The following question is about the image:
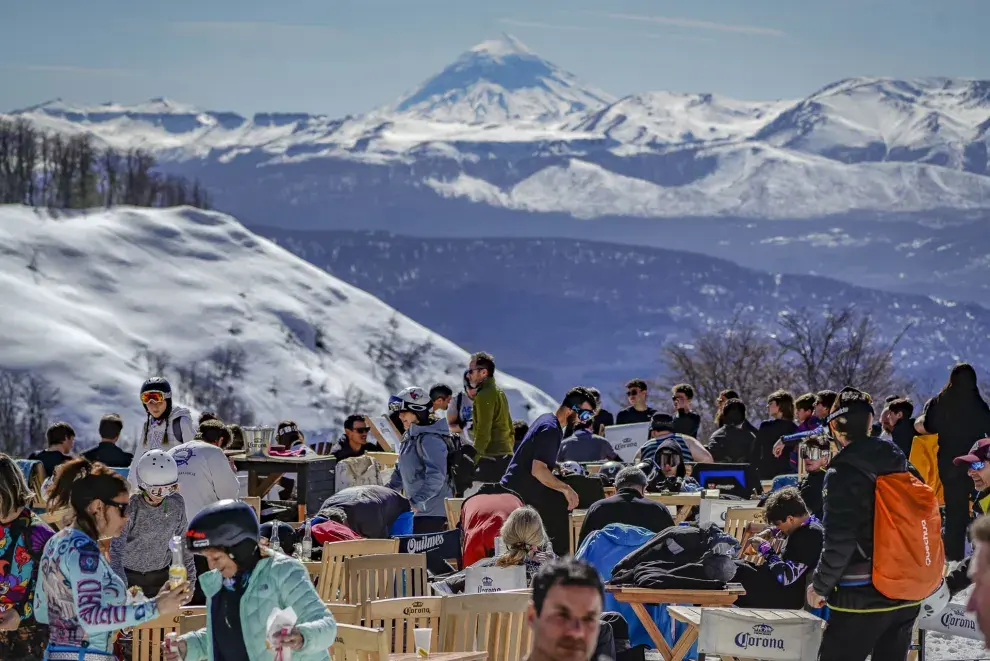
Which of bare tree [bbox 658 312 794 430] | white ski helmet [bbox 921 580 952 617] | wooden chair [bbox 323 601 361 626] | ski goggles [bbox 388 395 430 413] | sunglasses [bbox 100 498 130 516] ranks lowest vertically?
bare tree [bbox 658 312 794 430]

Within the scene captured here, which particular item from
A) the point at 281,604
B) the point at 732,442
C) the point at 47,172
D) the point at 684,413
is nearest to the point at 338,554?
the point at 281,604

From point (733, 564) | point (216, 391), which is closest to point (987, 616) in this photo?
point (733, 564)

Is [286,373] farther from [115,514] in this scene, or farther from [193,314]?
[115,514]

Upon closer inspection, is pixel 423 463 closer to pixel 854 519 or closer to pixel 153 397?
pixel 153 397

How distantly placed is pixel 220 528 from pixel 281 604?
12.6 inches

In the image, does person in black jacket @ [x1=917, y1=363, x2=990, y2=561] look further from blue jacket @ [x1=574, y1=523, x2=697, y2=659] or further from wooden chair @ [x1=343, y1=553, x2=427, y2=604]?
wooden chair @ [x1=343, y1=553, x2=427, y2=604]

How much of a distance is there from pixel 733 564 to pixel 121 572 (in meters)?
2.98

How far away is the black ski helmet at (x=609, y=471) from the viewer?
34.0 ft

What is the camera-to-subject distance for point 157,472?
20.0ft

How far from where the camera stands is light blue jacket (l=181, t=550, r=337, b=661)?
4.25 m

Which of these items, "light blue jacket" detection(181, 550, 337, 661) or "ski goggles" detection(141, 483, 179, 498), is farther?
"ski goggles" detection(141, 483, 179, 498)

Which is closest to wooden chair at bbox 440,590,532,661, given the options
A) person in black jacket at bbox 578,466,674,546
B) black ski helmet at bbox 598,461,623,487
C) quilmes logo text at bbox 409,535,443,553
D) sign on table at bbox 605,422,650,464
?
person in black jacket at bbox 578,466,674,546

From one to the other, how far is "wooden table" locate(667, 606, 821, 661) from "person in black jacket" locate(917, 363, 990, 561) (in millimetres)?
3836

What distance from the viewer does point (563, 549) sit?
29.3 ft
